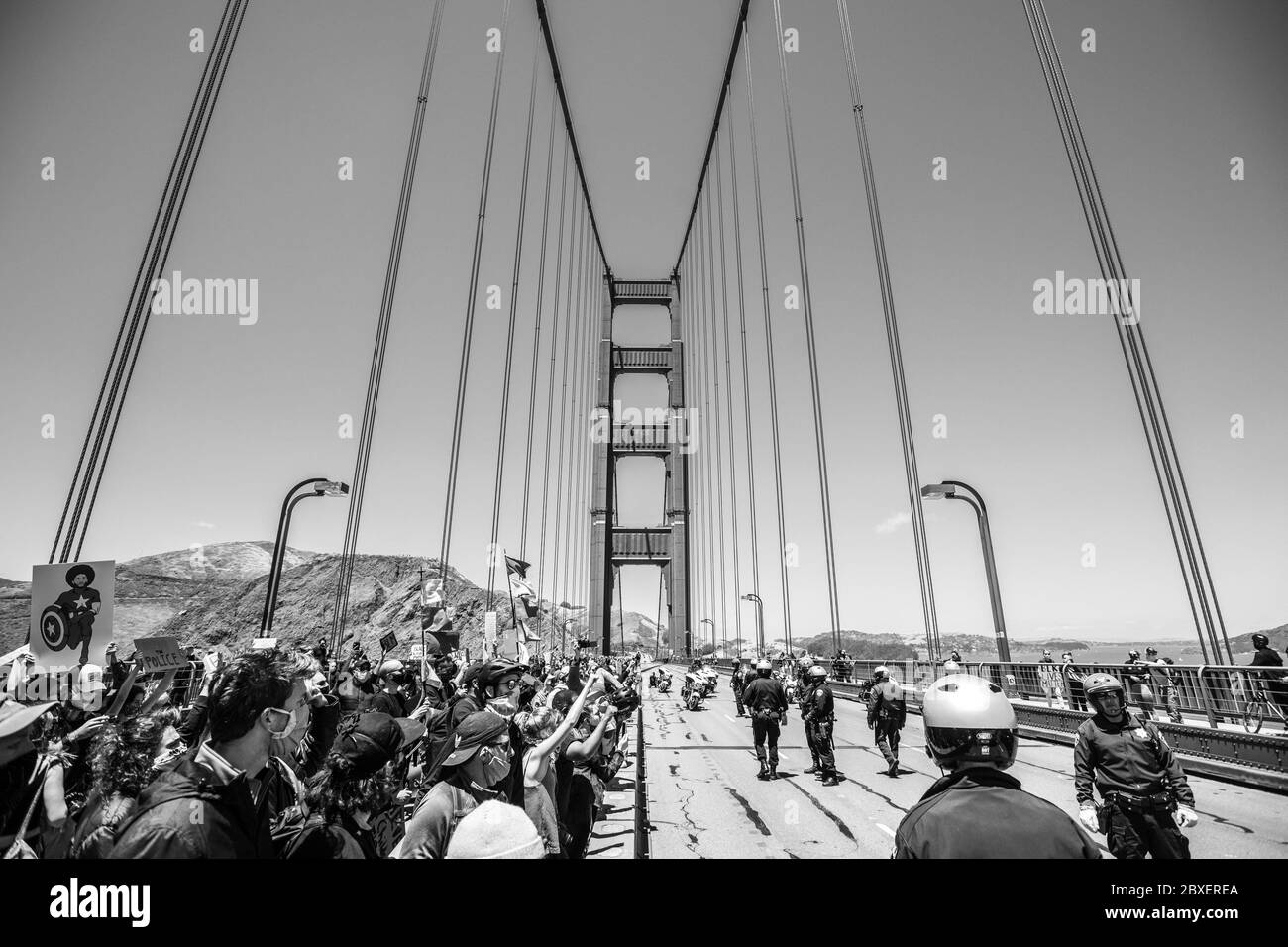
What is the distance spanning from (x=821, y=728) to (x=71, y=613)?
29.4ft

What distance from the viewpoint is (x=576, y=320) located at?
4547cm

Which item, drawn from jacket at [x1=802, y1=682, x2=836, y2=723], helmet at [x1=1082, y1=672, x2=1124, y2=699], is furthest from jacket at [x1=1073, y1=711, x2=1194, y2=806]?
jacket at [x1=802, y1=682, x2=836, y2=723]

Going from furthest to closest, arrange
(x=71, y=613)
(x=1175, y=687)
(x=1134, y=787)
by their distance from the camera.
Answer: (x=1175, y=687) < (x=71, y=613) < (x=1134, y=787)

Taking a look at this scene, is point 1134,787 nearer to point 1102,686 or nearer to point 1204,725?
point 1102,686

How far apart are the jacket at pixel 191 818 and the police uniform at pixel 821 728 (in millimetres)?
8399

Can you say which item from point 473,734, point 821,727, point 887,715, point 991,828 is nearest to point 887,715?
point 887,715

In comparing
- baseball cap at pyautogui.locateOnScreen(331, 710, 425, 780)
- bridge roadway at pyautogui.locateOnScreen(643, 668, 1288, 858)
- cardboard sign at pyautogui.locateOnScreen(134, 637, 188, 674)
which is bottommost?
bridge roadway at pyautogui.locateOnScreen(643, 668, 1288, 858)

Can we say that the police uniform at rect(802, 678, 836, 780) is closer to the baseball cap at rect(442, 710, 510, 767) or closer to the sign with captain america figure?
the baseball cap at rect(442, 710, 510, 767)

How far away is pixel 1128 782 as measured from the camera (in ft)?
11.6

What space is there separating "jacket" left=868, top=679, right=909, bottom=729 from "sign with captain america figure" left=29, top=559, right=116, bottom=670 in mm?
9409

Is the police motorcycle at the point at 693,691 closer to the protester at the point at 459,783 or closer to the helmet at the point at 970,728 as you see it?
the protester at the point at 459,783

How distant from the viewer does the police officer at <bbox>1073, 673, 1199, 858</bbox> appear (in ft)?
11.1

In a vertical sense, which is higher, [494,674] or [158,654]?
[158,654]
